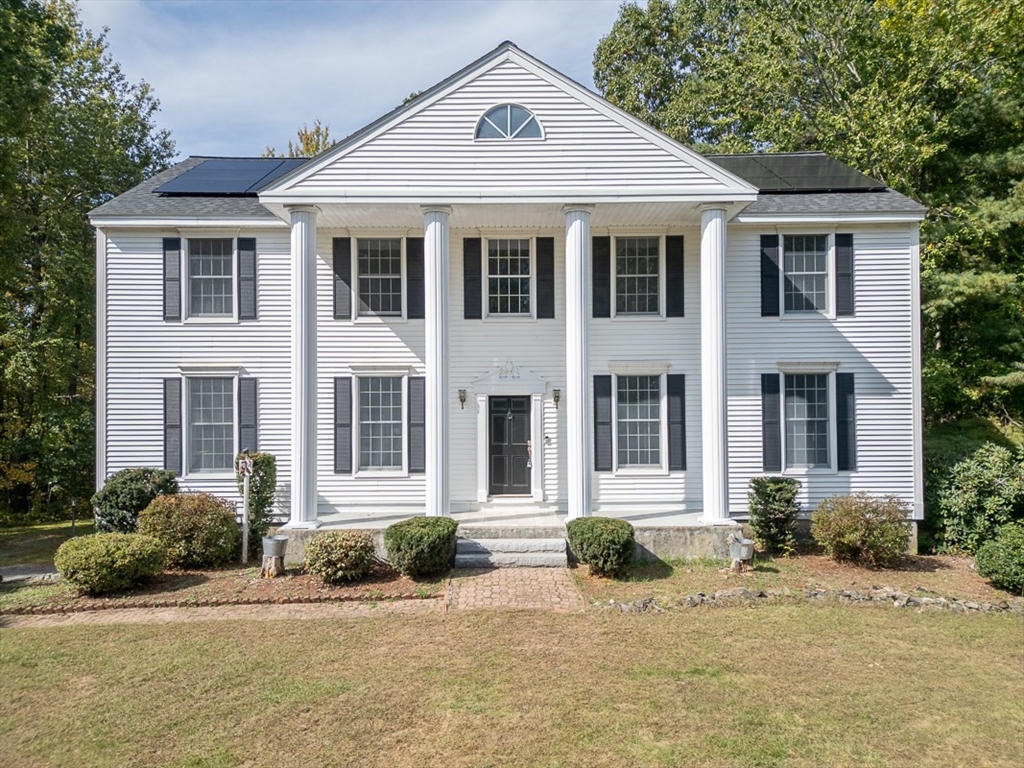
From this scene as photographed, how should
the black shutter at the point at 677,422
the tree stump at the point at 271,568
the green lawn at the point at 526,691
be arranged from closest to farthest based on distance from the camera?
the green lawn at the point at 526,691
the tree stump at the point at 271,568
the black shutter at the point at 677,422

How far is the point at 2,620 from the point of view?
337 inches

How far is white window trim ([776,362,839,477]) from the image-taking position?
42.0ft

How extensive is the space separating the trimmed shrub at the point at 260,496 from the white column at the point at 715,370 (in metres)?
8.72

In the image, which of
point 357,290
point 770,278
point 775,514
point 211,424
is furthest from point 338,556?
point 770,278

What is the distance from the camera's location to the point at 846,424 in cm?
1280

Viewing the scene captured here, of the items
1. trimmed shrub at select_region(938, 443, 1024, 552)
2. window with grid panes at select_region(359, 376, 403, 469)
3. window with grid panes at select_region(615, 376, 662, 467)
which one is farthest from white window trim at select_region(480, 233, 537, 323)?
trimmed shrub at select_region(938, 443, 1024, 552)

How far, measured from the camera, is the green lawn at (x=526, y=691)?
5.24m

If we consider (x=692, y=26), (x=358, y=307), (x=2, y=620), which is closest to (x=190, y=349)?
(x=358, y=307)

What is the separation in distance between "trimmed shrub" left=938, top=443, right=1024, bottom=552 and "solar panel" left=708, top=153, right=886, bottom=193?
6301 mm

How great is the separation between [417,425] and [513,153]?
233 inches

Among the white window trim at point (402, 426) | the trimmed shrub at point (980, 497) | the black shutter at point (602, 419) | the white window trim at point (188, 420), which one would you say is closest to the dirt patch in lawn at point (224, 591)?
the white window trim at point (188, 420)

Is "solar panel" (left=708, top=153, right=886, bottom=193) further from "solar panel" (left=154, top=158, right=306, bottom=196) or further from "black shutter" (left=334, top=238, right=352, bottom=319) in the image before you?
"solar panel" (left=154, top=158, right=306, bottom=196)

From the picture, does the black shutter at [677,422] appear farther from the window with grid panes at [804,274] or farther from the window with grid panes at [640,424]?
the window with grid panes at [804,274]

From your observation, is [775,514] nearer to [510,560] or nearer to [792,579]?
[792,579]
